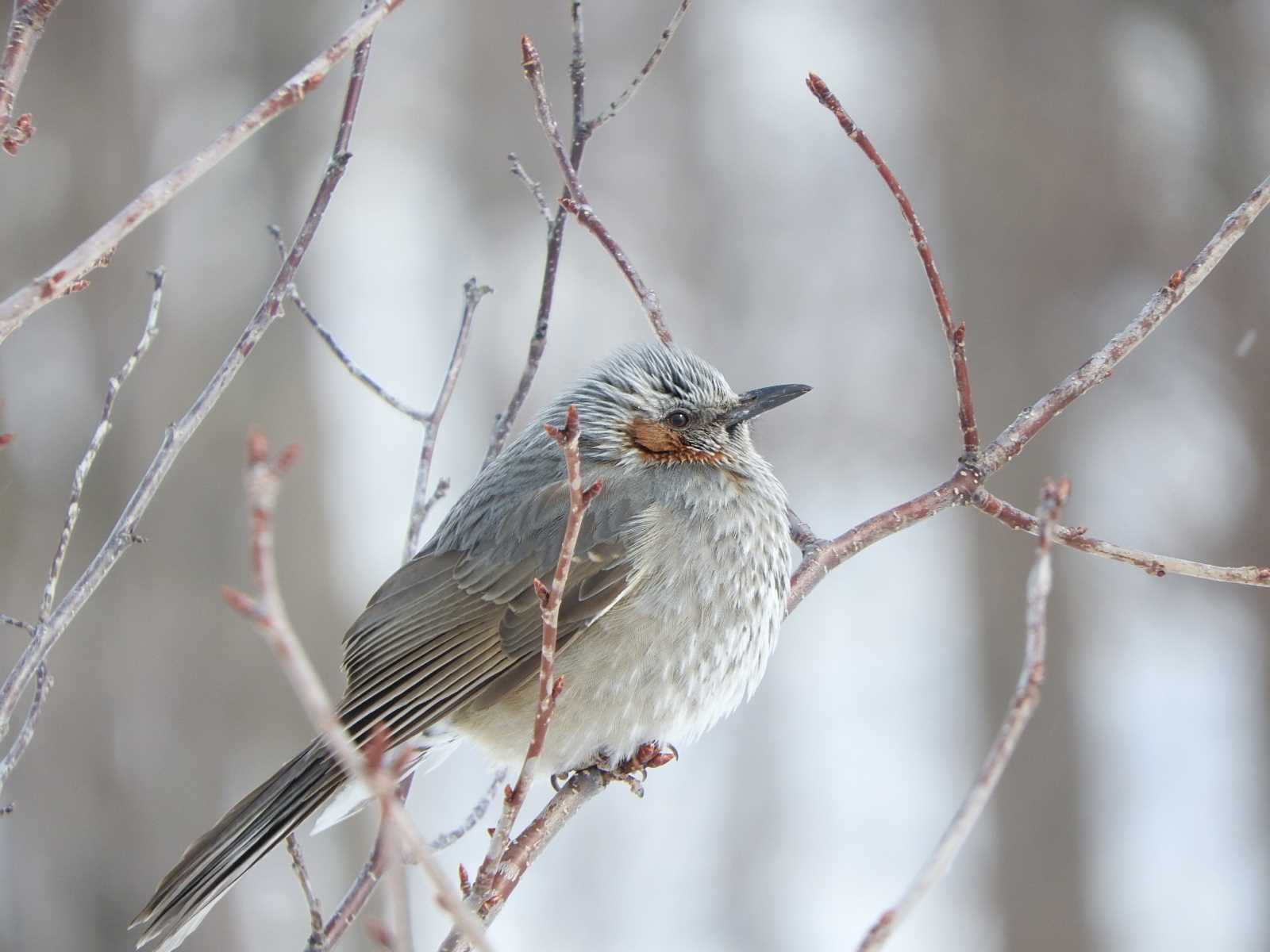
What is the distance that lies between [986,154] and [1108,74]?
0.87 metres

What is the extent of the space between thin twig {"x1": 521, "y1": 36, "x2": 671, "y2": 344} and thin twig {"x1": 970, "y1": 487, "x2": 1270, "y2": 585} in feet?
3.82

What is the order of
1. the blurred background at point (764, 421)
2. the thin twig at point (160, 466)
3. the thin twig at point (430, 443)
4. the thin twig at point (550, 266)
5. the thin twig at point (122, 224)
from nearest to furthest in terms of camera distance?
the thin twig at point (122, 224), the thin twig at point (160, 466), the thin twig at point (550, 266), the thin twig at point (430, 443), the blurred background at point (764, 421)

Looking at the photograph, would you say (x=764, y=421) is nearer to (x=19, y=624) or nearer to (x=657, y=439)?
(x=657, y=439)

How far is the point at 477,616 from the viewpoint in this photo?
12.4ft

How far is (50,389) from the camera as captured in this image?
6555 millimetres

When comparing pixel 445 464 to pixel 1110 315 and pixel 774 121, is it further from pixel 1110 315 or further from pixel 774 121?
pixel 1110 315

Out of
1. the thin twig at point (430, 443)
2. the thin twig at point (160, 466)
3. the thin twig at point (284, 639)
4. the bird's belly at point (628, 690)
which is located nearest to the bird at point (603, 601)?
the bird's belly at point (628, 690)

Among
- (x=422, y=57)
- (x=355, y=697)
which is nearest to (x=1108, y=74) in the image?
(x=422, y=57)

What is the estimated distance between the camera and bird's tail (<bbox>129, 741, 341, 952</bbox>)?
295 centimetres

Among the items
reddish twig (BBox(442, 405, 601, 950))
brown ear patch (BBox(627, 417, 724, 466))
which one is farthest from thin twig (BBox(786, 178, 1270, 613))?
reddish twig (BBox(442, 405, 601, 950))

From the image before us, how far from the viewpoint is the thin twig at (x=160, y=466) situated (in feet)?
8.07

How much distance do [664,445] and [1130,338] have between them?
54.4 inches

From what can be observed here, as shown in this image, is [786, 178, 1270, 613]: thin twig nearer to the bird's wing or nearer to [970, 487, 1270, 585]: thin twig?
[970, 487, 1270, 585]: thin twig

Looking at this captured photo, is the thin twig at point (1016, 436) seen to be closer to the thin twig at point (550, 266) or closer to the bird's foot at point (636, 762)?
the bird's foot at point (636, 762)
